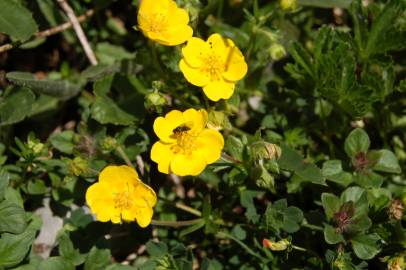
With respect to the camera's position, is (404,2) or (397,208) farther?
(404,2)

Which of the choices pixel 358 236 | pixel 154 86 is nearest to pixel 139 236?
pixel 154 86

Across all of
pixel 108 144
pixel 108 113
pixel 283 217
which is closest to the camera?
pixel 283 217

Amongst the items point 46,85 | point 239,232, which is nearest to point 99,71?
point 46,85

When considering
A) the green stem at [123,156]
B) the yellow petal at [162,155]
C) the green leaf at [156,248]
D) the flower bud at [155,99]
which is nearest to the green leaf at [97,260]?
the green leaf at [156,248]

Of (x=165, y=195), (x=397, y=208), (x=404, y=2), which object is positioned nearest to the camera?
(x=397, y=208)

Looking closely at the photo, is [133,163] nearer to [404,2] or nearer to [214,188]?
[214,188]

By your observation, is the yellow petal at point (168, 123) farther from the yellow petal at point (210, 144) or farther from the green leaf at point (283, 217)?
the green leaf at point (283, 217)

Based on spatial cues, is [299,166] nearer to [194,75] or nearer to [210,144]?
[210,144]
